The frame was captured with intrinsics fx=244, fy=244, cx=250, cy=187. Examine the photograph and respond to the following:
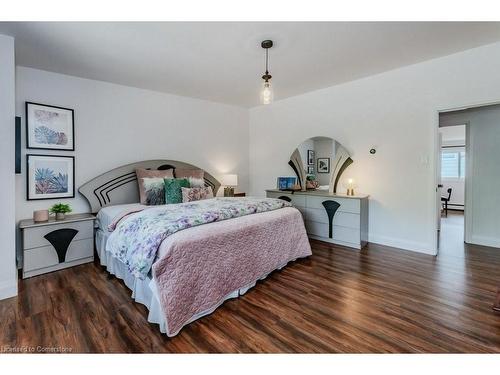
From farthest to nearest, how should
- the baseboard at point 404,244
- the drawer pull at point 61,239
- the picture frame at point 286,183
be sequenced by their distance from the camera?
the picture frame at point 286,183 → the baseboard at point 404,244 → the drawer pull at point 61,239

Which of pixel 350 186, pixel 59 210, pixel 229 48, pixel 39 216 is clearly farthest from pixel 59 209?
pixel 350 186

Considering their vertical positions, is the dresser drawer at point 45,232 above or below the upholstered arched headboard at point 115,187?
below

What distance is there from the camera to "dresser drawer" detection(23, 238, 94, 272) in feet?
8.96

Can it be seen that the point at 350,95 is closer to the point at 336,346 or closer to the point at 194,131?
the point at 194,131

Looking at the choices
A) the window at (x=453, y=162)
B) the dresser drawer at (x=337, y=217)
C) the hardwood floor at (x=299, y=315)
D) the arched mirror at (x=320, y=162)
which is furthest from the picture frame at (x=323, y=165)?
the window at (x=453, y=162)

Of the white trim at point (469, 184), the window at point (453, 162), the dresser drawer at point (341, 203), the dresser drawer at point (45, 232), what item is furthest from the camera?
the window at point (453, 162)

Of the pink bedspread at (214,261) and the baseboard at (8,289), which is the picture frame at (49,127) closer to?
the baseboard at (8,289)

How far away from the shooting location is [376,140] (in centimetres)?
379

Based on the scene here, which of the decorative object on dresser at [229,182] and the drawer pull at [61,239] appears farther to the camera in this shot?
the decorative object on dresser at [229,182]

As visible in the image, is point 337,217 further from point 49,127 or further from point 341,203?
point 49,127

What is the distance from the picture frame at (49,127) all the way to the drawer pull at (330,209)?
12.5 feet

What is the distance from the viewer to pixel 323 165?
4.36 metres

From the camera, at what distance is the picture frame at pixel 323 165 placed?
169 inches
